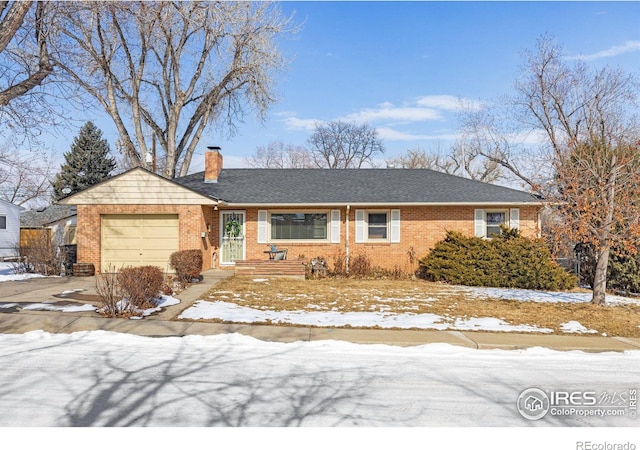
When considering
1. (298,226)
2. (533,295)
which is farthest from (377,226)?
(533,295)

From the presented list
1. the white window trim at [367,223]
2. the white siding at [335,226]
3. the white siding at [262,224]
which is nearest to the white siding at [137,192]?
the white siding at [262,224]

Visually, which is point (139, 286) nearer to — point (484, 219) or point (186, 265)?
point (186, 265)

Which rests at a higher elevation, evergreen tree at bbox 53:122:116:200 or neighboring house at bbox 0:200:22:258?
evergreen tree at bbox 53:122:116:200

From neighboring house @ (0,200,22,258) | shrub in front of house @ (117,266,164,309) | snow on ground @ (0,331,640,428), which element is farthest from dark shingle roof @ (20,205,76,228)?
snow on ground @ (0,331,640,428)

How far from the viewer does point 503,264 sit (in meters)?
13.5

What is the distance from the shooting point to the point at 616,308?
980cm

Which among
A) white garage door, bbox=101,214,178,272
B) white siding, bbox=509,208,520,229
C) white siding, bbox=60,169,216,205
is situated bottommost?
white garage door, bbox=101,214,178,272

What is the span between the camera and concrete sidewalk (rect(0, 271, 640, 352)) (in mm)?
6566

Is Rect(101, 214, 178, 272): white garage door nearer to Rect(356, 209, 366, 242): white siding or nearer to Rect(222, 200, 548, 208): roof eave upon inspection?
Rect(222, 200, 548, 208): roof eave

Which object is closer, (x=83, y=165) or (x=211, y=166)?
(x=211, y=166)

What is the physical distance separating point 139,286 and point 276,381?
482 centimetres

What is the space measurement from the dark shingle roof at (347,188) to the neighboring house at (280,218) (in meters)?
0.05

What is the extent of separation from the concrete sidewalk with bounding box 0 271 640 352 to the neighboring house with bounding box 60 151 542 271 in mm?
7099
